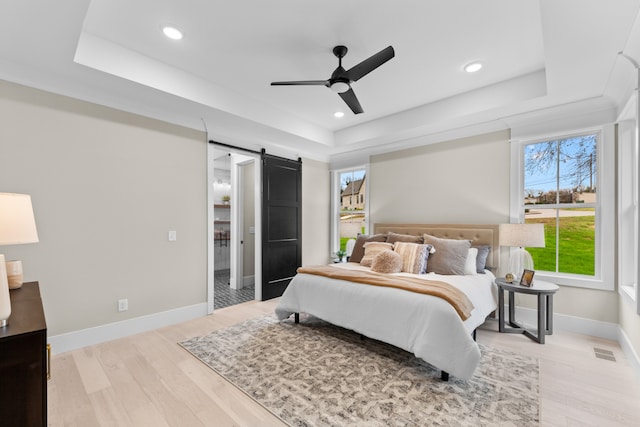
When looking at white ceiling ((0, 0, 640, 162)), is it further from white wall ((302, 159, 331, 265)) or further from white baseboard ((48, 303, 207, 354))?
white baseboard ((48, 303, 207, 354))

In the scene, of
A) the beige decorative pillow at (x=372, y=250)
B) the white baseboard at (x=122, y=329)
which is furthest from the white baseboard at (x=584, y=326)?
the white baseboard at (x=122, y=329)

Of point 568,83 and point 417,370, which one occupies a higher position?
point 568,83

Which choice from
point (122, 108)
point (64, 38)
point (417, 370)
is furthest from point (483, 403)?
point (122, 108)

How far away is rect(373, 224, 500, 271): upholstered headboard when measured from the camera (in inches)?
145

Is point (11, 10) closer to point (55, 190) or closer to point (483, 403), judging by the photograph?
point (55, 190)

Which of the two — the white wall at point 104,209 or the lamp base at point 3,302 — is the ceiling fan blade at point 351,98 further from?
the lamp base at point 3,302

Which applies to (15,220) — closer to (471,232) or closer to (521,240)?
(521,240)

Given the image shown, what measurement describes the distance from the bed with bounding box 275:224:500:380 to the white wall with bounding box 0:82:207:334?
152cm

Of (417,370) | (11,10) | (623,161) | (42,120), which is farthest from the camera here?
(623,161)

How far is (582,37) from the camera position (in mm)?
2010

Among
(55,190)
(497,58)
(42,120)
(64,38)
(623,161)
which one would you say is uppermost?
(497,58)

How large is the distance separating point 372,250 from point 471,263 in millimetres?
1180

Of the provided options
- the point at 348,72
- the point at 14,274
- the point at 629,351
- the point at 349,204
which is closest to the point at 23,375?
the point at 14,274

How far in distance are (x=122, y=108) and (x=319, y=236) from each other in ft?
11.9
